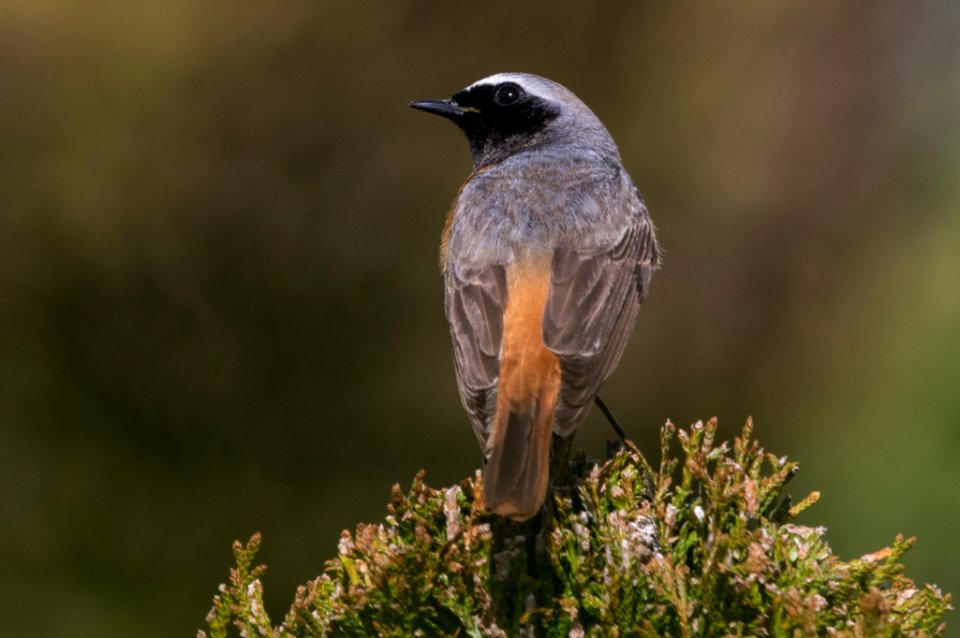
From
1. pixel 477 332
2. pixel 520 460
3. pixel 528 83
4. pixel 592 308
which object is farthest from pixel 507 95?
pixel 520 460

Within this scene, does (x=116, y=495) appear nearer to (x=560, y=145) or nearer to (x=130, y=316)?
(x=130, y=316)

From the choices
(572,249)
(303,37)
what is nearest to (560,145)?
(572,249)

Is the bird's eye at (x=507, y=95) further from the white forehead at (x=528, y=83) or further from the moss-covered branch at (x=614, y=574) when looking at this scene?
the moss-covered branch at (x=614, y=574)

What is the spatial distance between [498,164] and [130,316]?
1654 mm

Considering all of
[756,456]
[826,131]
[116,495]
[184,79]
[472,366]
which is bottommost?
[756,456]

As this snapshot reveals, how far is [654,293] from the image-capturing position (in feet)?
19.4

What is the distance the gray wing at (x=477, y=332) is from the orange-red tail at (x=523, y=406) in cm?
3

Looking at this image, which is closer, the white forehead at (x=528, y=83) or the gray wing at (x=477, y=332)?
the gray wing at (x=477, y=332)

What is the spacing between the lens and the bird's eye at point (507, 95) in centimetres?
485

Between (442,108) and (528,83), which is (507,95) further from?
(442,108)

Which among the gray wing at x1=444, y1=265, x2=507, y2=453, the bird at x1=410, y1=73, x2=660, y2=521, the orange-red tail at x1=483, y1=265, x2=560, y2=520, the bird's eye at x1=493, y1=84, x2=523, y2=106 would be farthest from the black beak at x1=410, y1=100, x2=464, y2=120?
the orange-red tail at x1=483, y1=265, x2=560, y2=520

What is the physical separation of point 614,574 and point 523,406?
825 mm

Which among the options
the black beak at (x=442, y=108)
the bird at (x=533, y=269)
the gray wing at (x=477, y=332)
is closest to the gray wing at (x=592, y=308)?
the bird at (x=533, y=269)

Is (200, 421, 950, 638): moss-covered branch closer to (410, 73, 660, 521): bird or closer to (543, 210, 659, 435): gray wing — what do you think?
(410, 73, 660, 521): bird
